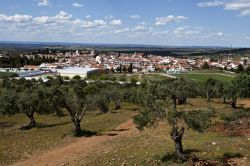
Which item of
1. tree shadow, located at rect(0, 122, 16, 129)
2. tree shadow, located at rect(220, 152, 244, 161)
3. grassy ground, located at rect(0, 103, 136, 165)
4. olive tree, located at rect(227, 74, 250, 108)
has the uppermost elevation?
tree shadow, located at rect(220, 152, 244, 161)

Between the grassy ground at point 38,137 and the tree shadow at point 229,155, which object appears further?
the grassy ground at point 38,137

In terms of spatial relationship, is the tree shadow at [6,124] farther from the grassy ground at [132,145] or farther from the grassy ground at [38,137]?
the grassy ground at [132,145]

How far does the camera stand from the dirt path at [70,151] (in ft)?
96.1

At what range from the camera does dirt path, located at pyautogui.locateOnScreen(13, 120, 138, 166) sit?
2930 cm

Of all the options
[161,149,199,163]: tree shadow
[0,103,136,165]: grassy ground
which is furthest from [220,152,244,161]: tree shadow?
[0,103,136,165]: grassy ground

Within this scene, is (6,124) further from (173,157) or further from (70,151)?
(173,157)

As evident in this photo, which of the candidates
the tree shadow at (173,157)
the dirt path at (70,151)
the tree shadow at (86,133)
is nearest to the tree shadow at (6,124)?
the tree shadow at (86,133)

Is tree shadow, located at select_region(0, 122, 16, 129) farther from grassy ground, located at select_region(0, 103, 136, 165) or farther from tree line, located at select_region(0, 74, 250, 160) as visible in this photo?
tree line, located at select_region(0, 74, 250, 160)

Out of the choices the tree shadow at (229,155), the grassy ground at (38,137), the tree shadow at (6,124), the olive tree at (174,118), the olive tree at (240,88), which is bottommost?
the tree shadow at (6,124)

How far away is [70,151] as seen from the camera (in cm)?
3294

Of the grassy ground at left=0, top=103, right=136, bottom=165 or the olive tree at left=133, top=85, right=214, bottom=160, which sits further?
the grassy ground at left=0, top=103, right=136, bottom=165

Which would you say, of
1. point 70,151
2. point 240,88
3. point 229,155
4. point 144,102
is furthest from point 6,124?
point 229,155

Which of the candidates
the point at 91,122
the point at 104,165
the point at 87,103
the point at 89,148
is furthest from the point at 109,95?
the point at 104,165

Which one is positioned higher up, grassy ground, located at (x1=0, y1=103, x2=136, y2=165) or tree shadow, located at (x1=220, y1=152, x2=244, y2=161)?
tree shadow, located at (x1=220, y1=152, x2=244, y2=161)
